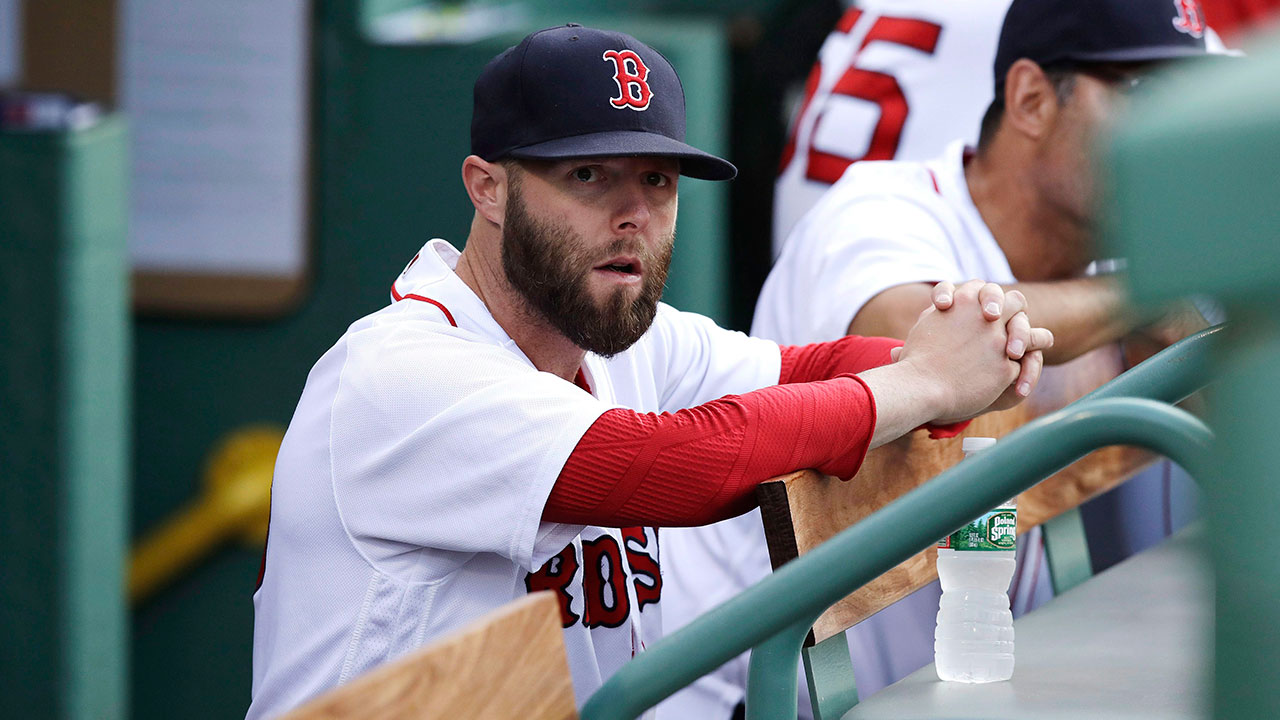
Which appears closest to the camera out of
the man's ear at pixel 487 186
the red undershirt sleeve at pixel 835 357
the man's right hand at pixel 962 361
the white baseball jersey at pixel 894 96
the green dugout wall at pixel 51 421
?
the man's right hand at pixel 962 361

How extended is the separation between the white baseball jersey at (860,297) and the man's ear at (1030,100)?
14cm

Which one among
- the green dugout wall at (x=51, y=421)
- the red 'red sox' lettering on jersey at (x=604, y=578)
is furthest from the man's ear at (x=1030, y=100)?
the green dugout wall at (x=51, y=421)

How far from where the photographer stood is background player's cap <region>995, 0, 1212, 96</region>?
208 centimetres

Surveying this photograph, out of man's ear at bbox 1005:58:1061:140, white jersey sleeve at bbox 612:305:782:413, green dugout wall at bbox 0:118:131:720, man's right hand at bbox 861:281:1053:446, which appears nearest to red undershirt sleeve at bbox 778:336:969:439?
white jersey sleeve at bbox 612:305:782:413

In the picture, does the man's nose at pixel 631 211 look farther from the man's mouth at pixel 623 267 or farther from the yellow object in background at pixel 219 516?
the yellow object in background at pixel 219 516

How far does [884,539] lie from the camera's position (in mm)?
955

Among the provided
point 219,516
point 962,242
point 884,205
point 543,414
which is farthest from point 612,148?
point 219,516

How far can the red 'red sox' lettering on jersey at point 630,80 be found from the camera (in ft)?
4.95

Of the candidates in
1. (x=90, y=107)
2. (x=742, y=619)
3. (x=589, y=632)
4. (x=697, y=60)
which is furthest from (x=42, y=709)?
(x=742, y=619)

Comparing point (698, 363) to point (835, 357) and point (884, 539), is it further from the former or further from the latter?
point (884, 539)

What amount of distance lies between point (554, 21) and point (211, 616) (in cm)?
163

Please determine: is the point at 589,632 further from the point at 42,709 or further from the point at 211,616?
the point at 211,616

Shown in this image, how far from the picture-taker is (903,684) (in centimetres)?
137

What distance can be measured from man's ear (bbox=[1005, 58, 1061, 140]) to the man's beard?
2.96 feet
